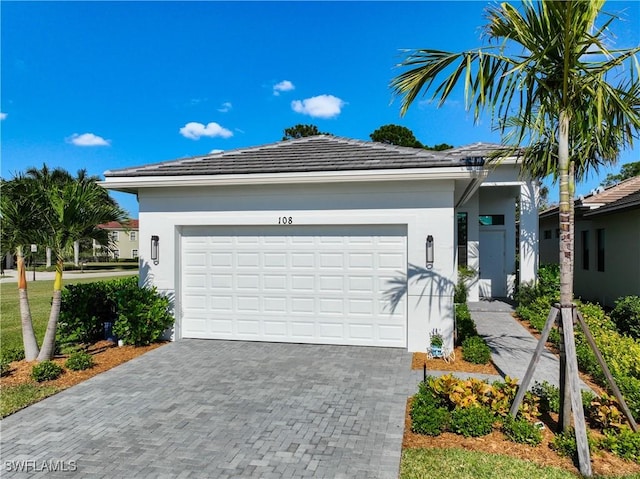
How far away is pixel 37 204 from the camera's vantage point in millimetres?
7082

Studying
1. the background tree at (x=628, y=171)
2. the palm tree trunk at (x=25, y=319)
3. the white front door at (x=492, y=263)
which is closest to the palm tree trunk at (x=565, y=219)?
the palm tree trunk at (x=25, y=319)

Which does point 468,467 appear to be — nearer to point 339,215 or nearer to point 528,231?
point 339,215

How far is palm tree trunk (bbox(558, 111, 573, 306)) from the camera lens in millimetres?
4316

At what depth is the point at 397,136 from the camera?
3212cm

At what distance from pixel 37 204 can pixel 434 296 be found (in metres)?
7.50

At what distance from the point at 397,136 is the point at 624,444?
30176 millimetres

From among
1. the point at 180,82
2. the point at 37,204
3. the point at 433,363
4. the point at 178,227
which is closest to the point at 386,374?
the point at 433,363

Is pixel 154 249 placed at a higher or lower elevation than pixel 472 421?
higher

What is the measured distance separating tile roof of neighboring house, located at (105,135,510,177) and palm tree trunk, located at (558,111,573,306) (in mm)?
3039

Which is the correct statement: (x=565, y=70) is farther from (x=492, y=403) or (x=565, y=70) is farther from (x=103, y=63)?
(x=103, y=63)

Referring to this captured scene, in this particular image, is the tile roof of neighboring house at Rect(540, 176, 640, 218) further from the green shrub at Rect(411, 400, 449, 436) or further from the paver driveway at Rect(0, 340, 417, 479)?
the green shrub at Rect(411, 400, 449, 436)

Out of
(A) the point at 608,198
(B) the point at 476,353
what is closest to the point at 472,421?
(B) the point at 476,353

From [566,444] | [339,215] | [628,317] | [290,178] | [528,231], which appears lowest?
[566,444]

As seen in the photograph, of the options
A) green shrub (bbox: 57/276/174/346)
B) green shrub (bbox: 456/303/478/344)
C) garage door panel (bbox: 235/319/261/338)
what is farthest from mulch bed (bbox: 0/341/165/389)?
green shrub (bbox: 456/303/478/344)
